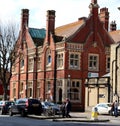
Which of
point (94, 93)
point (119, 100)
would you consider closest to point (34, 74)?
point (94, 93)

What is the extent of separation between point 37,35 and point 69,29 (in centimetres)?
746

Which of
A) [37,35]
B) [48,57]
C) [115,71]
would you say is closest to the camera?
[115,71]

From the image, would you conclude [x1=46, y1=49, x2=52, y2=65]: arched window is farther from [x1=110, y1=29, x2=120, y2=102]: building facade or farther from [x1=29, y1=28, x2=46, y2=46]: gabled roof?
[x1=110, y1=29, x2=120, y2=102]: building facade

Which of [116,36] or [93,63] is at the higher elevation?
[116,36]

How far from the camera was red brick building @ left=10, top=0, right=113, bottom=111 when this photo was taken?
6084 cm

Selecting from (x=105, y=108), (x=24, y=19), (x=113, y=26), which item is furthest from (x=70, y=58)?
(x=113, y=26)

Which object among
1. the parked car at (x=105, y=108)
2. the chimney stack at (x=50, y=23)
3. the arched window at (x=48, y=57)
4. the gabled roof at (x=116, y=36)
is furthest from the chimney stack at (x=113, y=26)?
the parked car at (x=105, y=108)

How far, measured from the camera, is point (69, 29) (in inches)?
2584

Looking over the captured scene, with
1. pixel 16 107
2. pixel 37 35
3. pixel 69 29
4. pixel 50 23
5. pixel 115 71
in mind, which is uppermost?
pixel 50 23

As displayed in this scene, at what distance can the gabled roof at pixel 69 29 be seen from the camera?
206 feet

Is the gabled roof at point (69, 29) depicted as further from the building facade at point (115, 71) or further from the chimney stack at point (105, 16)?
the building facade at point (115, 71)

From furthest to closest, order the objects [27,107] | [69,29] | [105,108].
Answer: [69,29], [105,108], [27,107]

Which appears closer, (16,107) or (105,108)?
(16,107)

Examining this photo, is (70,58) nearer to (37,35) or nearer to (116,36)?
(37,35)
